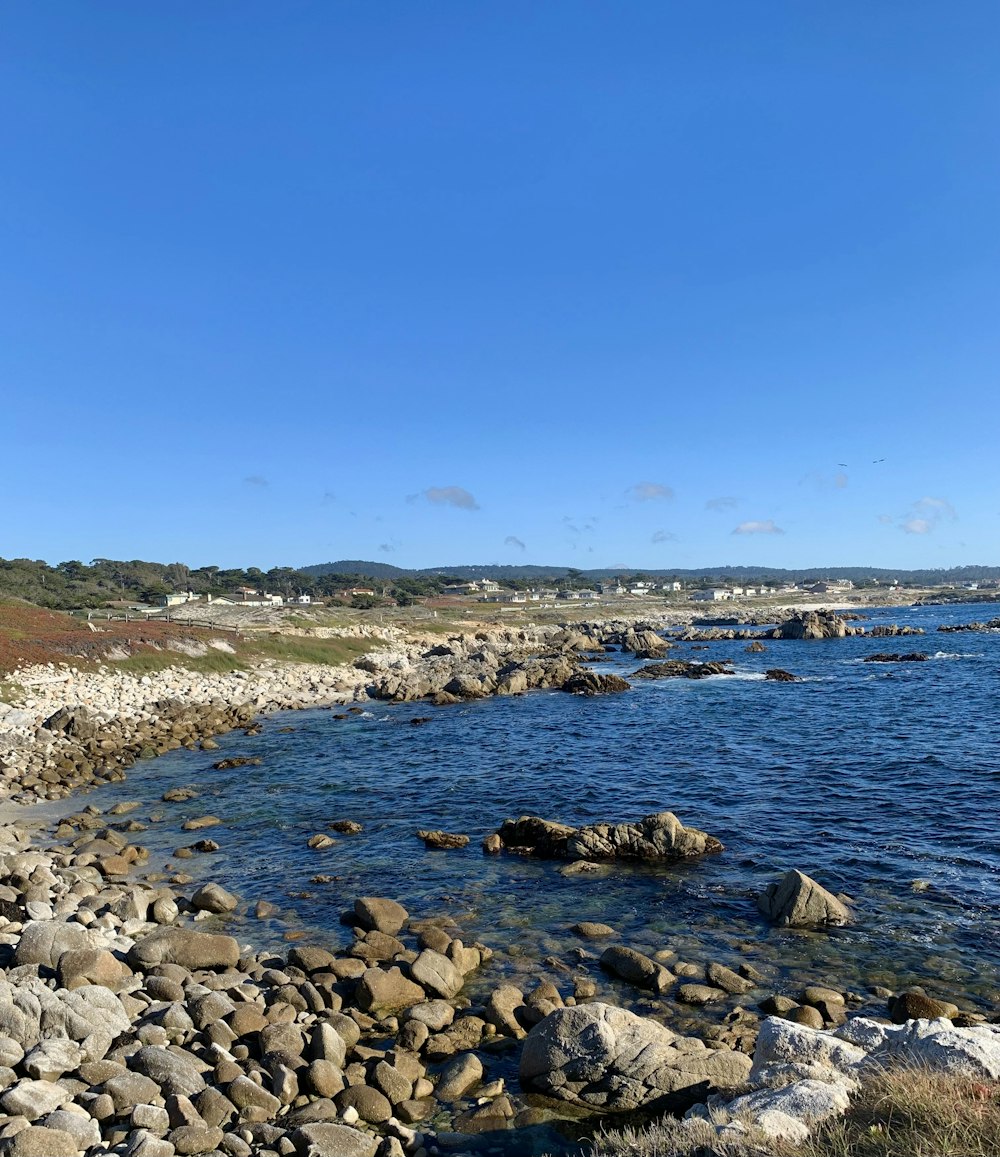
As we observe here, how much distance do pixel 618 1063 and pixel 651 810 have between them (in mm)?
14886

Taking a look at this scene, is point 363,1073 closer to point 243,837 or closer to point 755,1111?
point 755,1111

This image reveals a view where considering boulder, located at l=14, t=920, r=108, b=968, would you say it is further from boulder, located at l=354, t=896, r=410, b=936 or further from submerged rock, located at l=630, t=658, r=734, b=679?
submerged rock, located at l=630, t=658, r=734, b=679

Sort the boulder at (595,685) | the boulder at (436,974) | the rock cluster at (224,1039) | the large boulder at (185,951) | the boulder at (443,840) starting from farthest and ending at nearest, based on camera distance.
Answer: the boulder at (595,685) < the boulder at (443,840) < the large boulder at (185,951) < the boulder at (436,974) < the rock cluster at (224,1039)

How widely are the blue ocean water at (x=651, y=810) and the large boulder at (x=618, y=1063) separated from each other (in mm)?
Answer: 3462

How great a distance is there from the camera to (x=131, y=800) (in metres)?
27.2

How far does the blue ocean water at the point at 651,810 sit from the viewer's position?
1516 cm

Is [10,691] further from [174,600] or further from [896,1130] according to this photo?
[174,600]

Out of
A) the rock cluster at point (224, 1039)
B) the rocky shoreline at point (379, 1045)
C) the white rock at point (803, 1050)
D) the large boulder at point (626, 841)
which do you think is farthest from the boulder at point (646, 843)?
the white rock at point (803, 1050)

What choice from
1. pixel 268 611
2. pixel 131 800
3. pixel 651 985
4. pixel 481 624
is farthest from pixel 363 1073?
pixel 481 624

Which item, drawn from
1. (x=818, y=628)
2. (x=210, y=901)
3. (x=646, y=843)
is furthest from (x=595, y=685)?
(x=818, y=628)

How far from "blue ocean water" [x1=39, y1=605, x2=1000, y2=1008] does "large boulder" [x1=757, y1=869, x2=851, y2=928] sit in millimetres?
360

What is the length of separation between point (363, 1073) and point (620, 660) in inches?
2862

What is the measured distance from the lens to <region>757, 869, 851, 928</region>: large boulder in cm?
1563

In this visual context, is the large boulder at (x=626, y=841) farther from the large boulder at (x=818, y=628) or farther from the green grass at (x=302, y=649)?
the large boulder at (x=818, y=628)
